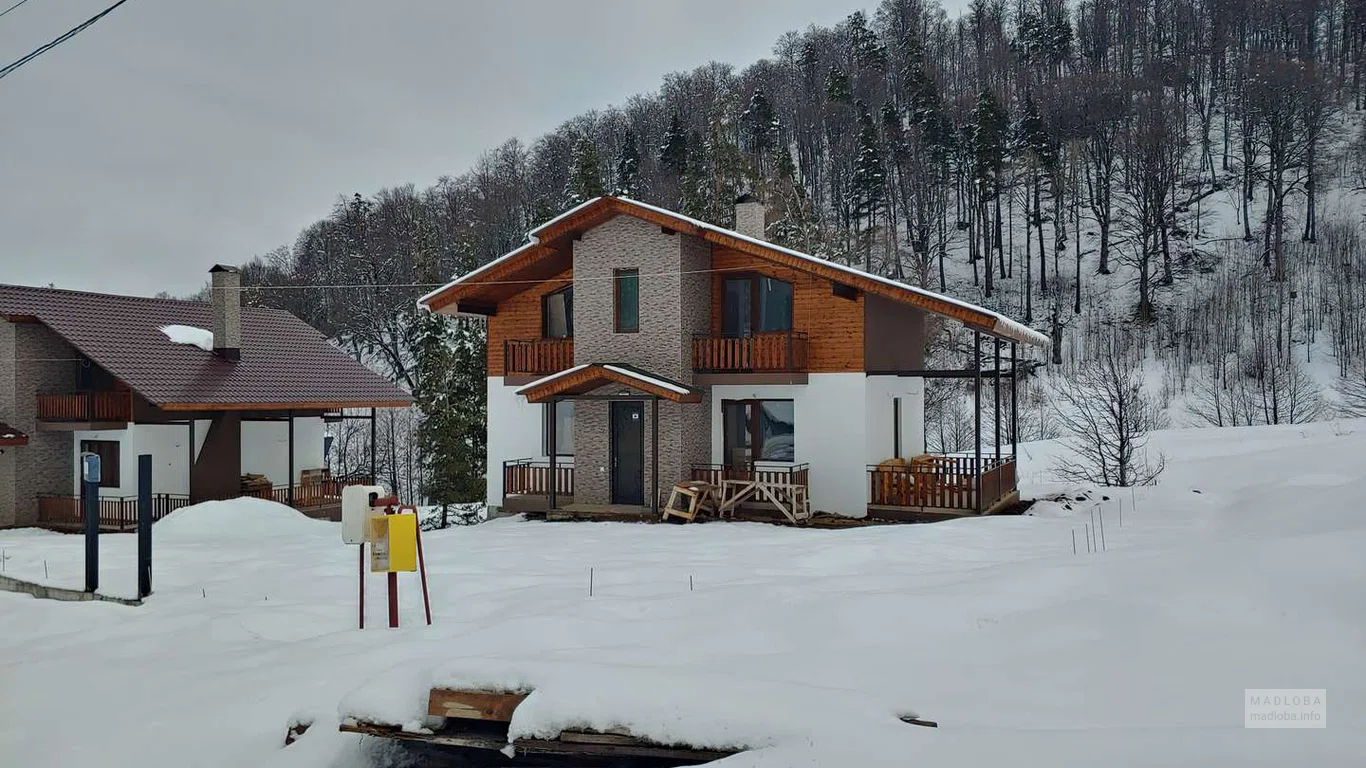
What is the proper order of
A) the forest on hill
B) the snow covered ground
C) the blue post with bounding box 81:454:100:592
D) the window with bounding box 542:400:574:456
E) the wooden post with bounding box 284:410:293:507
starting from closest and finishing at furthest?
the snow covered ground, the blue post with bounding box 81:454:100:592, the window with bounding box 542:400:574:456, the wooden post with bounding box 284:410:293:507, the forest on hill

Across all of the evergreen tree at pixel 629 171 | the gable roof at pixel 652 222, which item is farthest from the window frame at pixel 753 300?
the evergreen tree at pixel 629 171

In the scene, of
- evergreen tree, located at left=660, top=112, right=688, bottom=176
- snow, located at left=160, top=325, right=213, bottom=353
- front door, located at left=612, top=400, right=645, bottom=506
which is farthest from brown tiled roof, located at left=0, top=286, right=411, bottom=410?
evergreen tree, located at left=660, top=112, right=688, bottom=176

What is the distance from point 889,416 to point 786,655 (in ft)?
47.9

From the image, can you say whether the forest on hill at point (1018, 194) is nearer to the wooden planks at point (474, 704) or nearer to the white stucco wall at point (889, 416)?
the white stucco wall at point (889, 416)

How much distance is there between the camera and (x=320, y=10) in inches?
506

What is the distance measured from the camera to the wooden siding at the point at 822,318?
18.8 metres

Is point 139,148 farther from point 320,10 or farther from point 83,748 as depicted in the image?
point 83,748

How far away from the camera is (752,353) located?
19.3m

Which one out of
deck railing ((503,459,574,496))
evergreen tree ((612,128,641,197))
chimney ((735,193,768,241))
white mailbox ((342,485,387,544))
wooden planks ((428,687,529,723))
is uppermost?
evergreen tree ((612,128,641,197))

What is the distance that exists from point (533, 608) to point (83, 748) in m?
3.82

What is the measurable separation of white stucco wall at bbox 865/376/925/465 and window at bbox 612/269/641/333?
17.3ft

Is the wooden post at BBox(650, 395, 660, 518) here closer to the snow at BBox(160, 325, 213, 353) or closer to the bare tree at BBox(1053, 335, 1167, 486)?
the bare tree at BBox(1053, 335, 1167, 486)

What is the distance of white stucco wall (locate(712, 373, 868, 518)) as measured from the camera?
18.6 meters

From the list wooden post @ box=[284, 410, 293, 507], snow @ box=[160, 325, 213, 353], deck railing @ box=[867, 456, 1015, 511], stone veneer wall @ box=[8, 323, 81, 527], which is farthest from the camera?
snow @ box=[160, 325, 213, 353]
